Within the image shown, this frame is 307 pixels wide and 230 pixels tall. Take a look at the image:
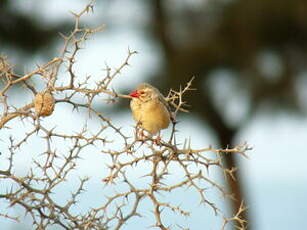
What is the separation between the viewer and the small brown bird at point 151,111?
9.94 feet

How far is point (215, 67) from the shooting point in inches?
474

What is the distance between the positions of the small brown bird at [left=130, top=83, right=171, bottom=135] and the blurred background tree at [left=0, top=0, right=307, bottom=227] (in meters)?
8.46

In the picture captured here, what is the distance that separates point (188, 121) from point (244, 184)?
1.69 meters

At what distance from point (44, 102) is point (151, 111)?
0.93 m

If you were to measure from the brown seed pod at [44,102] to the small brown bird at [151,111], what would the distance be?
0.80m

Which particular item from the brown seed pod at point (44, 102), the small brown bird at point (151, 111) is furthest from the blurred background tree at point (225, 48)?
the brown seed pod at point (44, 102)

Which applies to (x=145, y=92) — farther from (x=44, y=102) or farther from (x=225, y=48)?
(x=225, y=48)

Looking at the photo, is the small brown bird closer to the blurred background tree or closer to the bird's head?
the bird's head

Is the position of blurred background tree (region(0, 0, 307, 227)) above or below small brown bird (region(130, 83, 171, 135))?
above

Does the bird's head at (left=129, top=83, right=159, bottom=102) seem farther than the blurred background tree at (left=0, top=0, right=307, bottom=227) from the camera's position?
No

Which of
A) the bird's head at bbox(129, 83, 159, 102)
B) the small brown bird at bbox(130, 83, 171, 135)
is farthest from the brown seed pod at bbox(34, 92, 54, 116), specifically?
the small brown bird at bbox(130, 83, 171, 135)

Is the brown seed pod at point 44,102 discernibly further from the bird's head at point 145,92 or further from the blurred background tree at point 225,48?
the blurred background tree at point 225,48

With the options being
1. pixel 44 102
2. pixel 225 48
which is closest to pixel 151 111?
pixel 44 102

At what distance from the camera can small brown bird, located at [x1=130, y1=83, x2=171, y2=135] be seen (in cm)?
303
